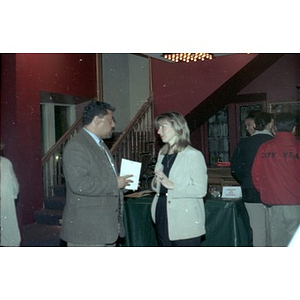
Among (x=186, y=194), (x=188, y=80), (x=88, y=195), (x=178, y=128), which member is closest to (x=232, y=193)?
(x=186, y=194)

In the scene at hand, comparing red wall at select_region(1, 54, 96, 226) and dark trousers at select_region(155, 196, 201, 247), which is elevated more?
red wall at select_region(1, 54, 96, 226)

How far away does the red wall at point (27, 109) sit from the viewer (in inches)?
93.3

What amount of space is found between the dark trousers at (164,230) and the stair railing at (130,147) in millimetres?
777

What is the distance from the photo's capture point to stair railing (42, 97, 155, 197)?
104 inches

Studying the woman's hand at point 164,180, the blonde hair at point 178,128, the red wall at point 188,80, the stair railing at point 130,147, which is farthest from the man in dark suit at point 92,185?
the red wall at point 188,80

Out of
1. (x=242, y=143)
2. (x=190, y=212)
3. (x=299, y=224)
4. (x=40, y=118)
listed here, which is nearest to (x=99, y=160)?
(x=190, y=212)

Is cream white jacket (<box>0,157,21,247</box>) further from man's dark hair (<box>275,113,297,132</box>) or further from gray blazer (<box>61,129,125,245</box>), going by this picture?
man's dark hair (<box>275,113,297,132</box>)

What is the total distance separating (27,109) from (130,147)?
4.22 ft

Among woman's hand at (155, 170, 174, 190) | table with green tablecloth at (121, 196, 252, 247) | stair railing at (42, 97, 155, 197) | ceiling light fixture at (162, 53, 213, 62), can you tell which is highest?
ceiling light fixture at (162, 53, 213, 62)

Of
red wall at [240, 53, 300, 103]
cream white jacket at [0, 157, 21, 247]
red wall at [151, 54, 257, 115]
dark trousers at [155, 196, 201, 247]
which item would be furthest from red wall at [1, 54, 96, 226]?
red wall at [240, 53, 300, 103]

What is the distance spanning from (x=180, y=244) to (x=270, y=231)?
2.47 feet

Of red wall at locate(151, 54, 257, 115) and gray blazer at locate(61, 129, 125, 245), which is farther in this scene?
red wall at locate(151, 54, 257, 115)

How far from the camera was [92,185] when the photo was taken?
1.85 metres
